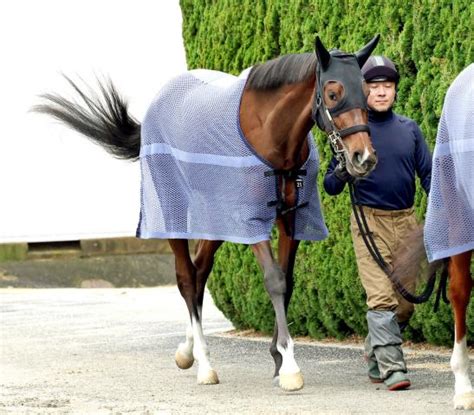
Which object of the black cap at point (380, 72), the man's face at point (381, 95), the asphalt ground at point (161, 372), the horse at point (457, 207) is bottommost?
the asphalt ground at point (161, 372)

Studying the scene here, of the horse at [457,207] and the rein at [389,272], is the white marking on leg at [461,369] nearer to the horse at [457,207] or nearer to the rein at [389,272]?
the horse at [457,207]

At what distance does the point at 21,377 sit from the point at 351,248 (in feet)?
7.70

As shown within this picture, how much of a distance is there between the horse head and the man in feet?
1.39

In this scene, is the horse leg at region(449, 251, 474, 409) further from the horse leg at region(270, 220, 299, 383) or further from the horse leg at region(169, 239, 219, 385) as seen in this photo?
the horse leg at region(169, 239, 219, 385)

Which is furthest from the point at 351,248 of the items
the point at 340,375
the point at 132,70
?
the point at 132,70

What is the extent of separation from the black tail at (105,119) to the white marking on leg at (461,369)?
11.4ft

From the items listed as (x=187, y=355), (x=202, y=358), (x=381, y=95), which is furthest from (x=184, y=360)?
(x=381, y=95)

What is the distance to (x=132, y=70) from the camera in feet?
50.6

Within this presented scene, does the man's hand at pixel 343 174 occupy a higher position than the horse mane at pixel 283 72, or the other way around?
the horse mane at pixel 283 72

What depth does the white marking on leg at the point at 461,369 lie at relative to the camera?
6703mm

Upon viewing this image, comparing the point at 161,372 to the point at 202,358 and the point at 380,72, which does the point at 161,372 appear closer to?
the point at 202,358

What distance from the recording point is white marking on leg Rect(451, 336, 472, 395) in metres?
6.70

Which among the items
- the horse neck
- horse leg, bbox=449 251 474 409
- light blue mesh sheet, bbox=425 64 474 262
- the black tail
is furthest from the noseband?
the black tail

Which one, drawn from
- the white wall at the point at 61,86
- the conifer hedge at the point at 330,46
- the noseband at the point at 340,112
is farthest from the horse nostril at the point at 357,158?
the white wall at the point at 61,86
